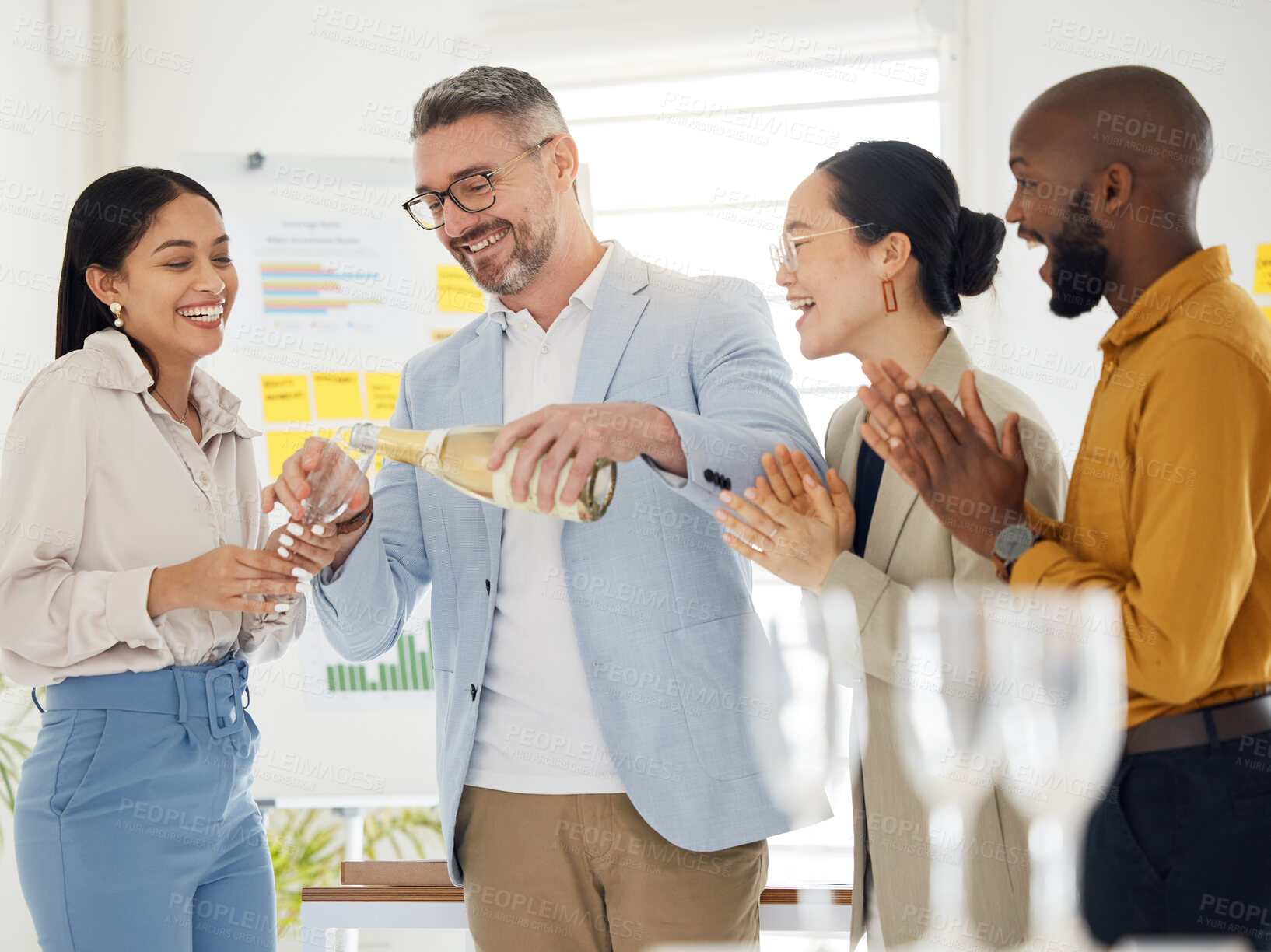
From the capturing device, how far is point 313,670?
265 centimetres

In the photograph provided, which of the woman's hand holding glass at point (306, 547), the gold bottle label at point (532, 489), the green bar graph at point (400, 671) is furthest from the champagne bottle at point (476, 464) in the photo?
the green bar graph at point (400, 671)

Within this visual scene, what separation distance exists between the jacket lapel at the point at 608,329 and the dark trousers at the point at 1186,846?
2.27 ft

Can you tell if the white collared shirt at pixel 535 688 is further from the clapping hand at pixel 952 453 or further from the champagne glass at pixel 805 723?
the clapping hand at pixel 952 453

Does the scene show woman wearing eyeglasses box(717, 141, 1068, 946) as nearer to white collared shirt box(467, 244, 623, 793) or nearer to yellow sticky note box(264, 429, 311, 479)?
white collared shirt box(467, 244, 623, 793)

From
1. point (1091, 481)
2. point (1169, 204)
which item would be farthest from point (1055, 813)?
point (1169, 204)

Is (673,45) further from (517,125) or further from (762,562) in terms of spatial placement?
(762,562)

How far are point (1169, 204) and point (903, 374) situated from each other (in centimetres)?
26

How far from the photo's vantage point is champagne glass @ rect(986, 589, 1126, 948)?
78cm

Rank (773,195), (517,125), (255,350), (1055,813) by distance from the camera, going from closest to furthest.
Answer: (1055,813)
(517,125)
(773,195)
(255,350)

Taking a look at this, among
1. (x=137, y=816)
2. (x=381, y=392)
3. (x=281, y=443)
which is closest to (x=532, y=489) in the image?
(x=137, y=816)

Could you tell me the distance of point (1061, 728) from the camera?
784 mm

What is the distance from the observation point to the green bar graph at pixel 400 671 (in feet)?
8.58

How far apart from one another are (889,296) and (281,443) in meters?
1.93

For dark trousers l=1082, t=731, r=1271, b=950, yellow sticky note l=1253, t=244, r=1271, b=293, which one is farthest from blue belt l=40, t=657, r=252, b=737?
yellow sticky note l=1253, t=244, r=1271, b=293
